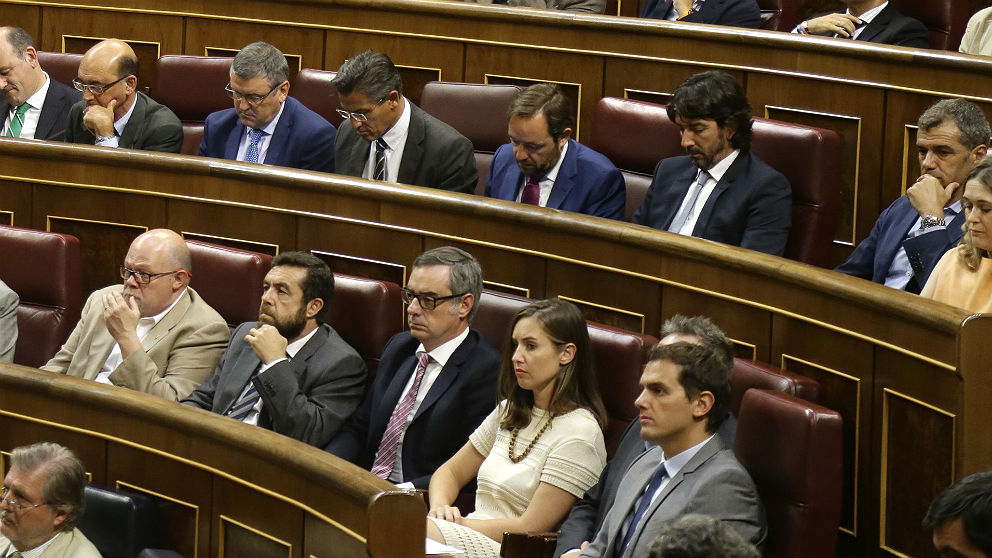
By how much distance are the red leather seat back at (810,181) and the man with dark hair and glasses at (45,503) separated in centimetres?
76

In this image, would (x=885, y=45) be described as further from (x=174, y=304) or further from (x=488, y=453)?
(x=174, y=304)

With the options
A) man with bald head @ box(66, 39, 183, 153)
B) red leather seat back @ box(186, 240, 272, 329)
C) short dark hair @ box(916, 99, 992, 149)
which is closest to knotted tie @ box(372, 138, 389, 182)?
red leather seat back @ box(186, 240, 272, 329)

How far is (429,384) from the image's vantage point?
134cm

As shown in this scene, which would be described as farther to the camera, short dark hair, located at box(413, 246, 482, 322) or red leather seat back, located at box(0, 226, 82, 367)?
red leather seat back, located at box(0, 226, 82, 367)

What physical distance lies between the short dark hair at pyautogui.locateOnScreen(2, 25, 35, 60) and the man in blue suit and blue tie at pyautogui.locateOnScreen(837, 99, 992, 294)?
1.20 m

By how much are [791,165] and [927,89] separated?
0.57 ft

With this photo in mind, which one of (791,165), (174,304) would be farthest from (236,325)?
(791,165)

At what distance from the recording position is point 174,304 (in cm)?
149

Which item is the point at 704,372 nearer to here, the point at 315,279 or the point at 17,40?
the point at 315,279

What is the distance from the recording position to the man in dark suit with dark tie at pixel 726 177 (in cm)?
141

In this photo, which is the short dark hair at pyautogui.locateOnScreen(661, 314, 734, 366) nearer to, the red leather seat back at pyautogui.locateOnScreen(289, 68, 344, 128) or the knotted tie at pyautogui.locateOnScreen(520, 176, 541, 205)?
the knotted tie at pyautogui.locateOnScreen(520, 176, 541, 205)

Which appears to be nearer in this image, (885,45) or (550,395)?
(550,395)

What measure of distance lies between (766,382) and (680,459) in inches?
4.6

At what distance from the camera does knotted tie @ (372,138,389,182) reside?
1676mm
